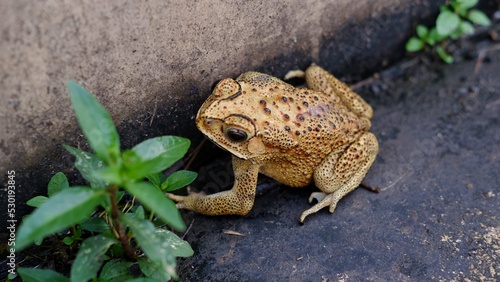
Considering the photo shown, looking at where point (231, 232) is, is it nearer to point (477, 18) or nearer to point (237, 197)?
point (237, 197)

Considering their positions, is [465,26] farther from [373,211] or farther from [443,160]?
[373,211]

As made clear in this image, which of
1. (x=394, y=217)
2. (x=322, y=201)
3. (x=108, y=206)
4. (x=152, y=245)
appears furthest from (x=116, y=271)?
(x=394, y=217)

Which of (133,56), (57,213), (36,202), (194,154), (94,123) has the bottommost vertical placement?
(194,154)

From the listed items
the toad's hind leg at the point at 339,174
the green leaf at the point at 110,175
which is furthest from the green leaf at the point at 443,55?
the green leaf at the point at 110,175

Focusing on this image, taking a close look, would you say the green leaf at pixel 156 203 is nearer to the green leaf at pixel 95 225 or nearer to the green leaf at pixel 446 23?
the green leaf at pixel 95 225

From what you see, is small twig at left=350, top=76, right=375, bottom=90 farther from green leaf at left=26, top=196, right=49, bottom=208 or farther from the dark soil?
green leaf at left=26, top=196, right=49, bottom=208
